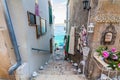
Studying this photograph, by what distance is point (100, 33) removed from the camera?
7.73ft

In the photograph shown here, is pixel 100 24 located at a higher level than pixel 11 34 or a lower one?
higher

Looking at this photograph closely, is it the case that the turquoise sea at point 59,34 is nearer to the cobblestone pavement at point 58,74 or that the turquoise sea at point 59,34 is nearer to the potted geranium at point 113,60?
the cobblestone pavement at point 58,74

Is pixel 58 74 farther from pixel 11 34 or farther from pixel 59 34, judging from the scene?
pixel 59 34

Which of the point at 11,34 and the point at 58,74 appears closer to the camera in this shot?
the point at 11,34

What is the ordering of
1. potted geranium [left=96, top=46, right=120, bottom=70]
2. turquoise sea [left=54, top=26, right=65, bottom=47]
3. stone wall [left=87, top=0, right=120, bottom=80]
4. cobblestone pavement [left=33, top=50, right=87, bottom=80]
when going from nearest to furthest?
potted geranium [left=96, top=46, right=120, bottom=70] < stone wall [left=87, top=0, right=120, bottom=80] < cobblestone pavement [left=33, top=50, right=87, bottom=80] < turquoise sea [left=54, top=26, right=65, bottom=47]

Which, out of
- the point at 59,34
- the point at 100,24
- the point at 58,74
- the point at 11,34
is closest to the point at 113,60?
the point at 100,24

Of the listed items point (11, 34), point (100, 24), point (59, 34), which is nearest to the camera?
point (11, 34)

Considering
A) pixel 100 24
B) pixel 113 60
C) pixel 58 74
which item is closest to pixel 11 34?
pixel 58 74

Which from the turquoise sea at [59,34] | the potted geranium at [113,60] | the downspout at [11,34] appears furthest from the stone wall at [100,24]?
the turquoise sea at [59,34]

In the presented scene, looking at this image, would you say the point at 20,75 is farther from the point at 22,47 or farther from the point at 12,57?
the point at 22,47

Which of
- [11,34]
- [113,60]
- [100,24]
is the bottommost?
[113,60]

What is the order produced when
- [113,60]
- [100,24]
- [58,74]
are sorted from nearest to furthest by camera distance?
1. [113,60]
2. [100,24]
3. [58,74]

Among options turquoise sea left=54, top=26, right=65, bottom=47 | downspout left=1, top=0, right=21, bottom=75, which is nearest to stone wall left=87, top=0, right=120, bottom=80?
downspout left=1, top=0, right=21, bottom=75

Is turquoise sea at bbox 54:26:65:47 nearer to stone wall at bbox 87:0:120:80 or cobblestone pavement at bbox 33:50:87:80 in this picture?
cobblestone pavement at bbox 33:50:87:80
